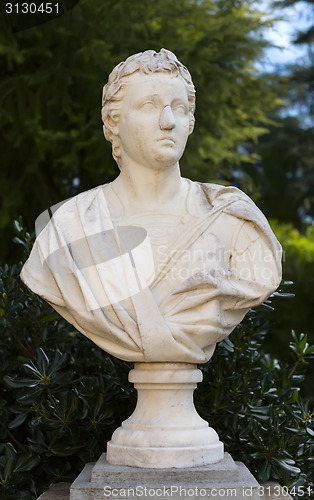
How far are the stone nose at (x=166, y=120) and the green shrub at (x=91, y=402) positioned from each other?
4.23 ft

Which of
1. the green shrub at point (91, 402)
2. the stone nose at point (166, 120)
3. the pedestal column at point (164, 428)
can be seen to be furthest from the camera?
the green shrub at point (91, 402)

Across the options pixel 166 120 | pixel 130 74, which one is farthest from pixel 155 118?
pixel 130 74

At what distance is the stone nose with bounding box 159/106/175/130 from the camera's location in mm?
3180

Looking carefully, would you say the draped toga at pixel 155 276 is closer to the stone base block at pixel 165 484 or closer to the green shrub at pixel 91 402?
the stone base block at pixel 165 484

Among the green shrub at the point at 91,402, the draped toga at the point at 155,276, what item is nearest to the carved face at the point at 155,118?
the draped toga at the point at 155,276

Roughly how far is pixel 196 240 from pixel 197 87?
12.4ft

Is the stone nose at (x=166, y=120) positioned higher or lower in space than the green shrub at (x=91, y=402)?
higher

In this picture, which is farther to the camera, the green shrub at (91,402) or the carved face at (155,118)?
the green shrub at (91,402)

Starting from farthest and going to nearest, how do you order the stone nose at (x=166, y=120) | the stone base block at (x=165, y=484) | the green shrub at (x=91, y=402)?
the green shrub at (x=91, y=402) → the stone nose at (x=166, y=120) → the stone base block at (x=165, y=484)

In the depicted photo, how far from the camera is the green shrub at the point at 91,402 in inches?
144

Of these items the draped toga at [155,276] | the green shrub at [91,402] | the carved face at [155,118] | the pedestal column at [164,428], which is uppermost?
the carved face at [155,118]

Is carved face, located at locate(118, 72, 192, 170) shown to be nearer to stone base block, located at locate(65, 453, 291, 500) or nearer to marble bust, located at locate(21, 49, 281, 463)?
marble bust, located at locate(21, 49, 281, 463)

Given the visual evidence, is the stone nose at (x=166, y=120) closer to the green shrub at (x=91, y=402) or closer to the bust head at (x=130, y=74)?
the bust head at (x=130, y=74)

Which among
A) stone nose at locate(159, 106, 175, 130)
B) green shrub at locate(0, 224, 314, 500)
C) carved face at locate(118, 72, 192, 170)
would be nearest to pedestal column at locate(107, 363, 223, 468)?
green shrub at locate(0, 224, 314, 500)
